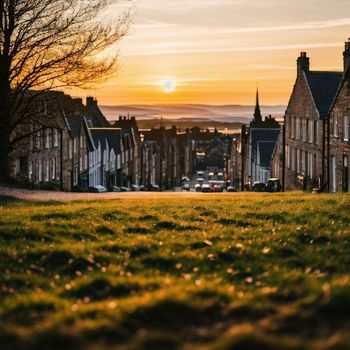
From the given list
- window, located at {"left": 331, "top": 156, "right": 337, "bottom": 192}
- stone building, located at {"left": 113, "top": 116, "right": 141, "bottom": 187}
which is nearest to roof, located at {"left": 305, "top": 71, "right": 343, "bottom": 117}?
window, located at {"left": 331, "top": 156, "right": 337, "bottom": 192}

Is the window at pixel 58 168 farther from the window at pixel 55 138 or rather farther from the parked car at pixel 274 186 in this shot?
the parked car at pixel 274 186

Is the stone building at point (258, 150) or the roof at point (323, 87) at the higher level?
the roof at point (323, 87)

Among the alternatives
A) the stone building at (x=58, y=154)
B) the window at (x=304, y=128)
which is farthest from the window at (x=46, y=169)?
the window at (x=304, y=128)

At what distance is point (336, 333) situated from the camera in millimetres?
7211

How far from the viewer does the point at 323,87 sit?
49.3 m

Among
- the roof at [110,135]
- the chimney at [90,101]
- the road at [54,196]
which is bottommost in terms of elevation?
the road at [54,196]

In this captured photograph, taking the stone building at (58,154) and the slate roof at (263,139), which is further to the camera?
the slate roof at (263,139)

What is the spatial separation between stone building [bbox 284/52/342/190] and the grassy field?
104ft

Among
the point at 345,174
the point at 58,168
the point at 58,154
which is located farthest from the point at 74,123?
the point at 345,174

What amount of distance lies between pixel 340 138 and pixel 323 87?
7970 millimetres

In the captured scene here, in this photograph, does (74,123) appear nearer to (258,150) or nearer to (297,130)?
(258,150)

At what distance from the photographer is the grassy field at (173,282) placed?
23.4 ft

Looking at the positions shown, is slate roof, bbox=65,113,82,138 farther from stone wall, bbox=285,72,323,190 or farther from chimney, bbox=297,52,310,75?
chimney, bbox=297,52,310,75

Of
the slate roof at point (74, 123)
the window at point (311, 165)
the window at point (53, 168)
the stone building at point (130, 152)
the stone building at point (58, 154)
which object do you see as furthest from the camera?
the stone building at point (130, 152)
